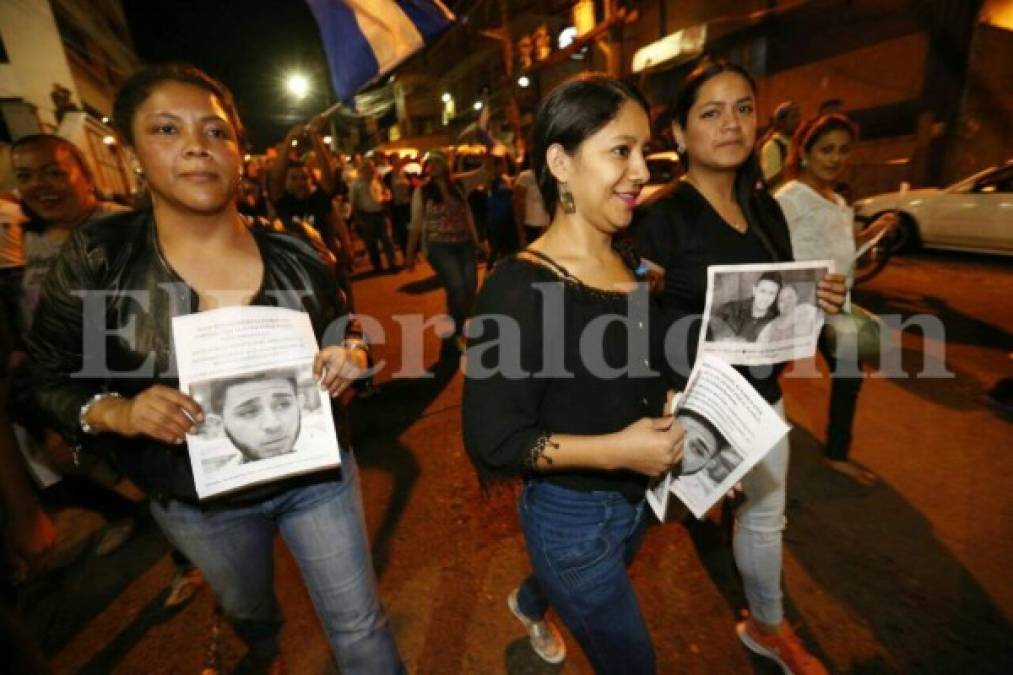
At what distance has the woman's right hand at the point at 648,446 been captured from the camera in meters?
1.26

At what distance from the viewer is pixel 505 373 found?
4.27 ft

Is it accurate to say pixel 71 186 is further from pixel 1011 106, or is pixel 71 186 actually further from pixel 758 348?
pixel 1011 106

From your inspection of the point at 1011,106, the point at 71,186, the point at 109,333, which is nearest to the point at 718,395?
the point at 109,333

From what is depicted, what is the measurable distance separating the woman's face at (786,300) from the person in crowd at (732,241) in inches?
5.2

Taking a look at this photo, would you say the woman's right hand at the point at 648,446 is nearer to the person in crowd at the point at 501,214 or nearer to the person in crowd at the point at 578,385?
the person in crowd at the point at 578,385

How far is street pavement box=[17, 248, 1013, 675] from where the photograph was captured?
2.31 metres

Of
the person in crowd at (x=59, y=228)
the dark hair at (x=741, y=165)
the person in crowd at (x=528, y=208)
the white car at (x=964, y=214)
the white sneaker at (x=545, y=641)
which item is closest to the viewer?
the dark hair at (x=741, y=165)

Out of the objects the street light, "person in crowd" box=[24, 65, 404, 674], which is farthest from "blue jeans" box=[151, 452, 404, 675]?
the street light

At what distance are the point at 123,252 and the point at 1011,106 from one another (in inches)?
631

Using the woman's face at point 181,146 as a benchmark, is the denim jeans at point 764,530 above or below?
below

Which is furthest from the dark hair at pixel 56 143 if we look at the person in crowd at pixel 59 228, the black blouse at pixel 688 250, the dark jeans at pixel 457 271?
the dark jeans at pixel 457 271

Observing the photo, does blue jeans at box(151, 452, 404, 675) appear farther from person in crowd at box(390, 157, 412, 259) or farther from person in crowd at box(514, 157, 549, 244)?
person in crowd at box(390, 157, 412, 259)

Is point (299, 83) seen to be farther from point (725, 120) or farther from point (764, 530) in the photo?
point (764, 530)

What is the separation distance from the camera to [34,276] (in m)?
3.01
